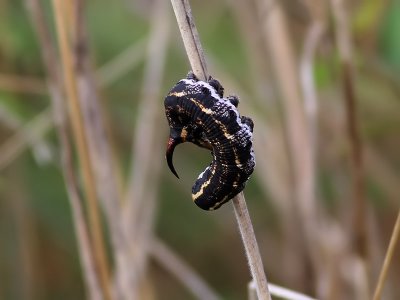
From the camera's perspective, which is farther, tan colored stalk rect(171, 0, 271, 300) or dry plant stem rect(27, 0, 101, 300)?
dry plant stem rect(27, 0, 101, 300)

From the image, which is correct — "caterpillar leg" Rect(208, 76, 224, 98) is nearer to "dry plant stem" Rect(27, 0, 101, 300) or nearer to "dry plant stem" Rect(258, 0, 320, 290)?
"dry plant stem" Rect(27, 0, 101, 300)

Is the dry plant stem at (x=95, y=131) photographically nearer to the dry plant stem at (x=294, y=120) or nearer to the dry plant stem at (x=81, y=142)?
the dry plant stem at (x=81, y=142)

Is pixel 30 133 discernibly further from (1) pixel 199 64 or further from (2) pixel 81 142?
(1) pixel 199 64

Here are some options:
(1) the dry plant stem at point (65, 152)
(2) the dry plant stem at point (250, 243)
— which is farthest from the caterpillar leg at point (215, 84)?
(1) the dry plant stem at point (65, 152)

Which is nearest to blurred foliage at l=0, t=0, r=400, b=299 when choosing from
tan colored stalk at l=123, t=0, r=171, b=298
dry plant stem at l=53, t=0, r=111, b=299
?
tan colored stalk at l=123, t=0, r=171, b=298

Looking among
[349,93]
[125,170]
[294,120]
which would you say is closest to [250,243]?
[349,93]

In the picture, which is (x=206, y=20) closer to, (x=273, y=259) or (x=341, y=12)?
(x=273, y=259)
